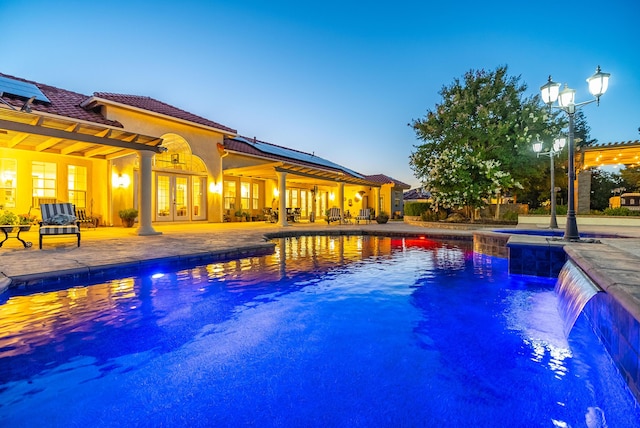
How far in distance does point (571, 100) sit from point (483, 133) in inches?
386

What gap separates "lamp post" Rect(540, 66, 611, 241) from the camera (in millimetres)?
6102

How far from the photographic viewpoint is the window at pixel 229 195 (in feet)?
57.6

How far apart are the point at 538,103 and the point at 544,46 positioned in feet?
15.2

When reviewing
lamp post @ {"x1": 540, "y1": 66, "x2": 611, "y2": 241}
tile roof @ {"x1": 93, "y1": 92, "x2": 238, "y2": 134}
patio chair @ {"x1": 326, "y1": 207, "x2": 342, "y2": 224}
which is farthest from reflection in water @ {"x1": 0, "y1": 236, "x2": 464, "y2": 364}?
tile roof @ {"x1": 93, "y1": 92, "x2": 238, "y2": 134}

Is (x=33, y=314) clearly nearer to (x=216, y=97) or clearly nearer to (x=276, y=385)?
(x=276, y=385)

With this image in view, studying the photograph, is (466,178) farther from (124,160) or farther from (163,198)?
(124,160)

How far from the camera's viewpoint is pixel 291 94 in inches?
1045

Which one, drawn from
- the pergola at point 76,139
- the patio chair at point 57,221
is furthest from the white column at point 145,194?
the patio chair at point 57,221

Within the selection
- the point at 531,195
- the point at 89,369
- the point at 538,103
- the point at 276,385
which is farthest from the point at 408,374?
the point at 531,195

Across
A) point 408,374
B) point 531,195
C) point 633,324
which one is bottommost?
point 408,374

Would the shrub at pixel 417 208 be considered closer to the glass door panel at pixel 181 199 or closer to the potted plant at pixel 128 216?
the glass door panel at pixel 181 199

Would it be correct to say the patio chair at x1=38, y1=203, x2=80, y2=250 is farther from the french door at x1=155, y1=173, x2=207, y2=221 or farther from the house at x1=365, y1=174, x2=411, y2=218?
the house at x1=365, y1=174, x2=411, y2=218

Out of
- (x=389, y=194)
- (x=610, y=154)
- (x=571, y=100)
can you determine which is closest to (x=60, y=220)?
(x=571, y=100)

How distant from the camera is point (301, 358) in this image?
9.71 feet
